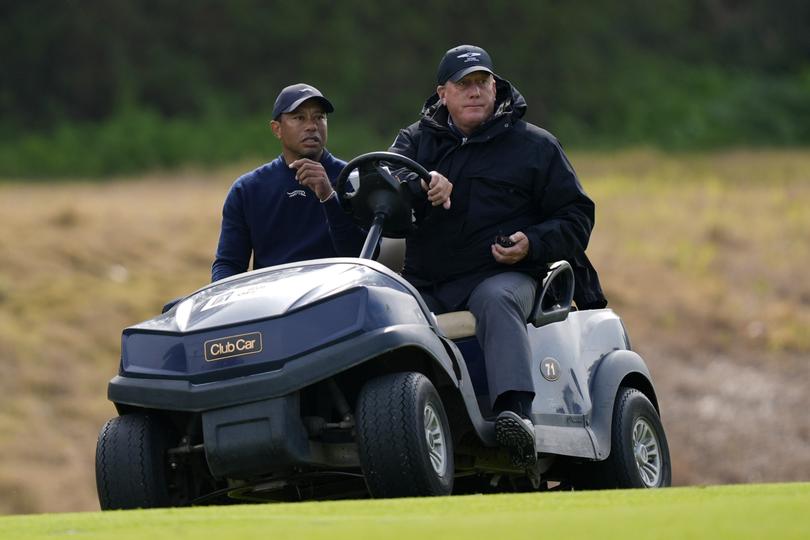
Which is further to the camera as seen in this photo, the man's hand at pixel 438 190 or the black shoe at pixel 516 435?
the man's hand at pixel 438 190

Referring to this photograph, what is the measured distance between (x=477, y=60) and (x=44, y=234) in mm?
16328

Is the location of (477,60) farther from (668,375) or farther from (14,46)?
(14,46)

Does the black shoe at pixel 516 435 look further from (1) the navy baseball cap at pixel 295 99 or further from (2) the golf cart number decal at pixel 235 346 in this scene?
(1) the navy baseball cap at pixel 295 99

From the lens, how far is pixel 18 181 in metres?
31.8

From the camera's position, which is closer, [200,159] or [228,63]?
[200,159]

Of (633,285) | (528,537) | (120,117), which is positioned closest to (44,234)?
(633,285)

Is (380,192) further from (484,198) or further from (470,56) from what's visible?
(470,56)

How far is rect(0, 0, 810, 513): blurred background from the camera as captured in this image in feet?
69.7

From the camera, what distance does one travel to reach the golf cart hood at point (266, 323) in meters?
6.41

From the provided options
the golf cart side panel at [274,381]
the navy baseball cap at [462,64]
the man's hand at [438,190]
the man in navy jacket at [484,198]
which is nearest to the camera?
the golf cart side panel at [274,381]

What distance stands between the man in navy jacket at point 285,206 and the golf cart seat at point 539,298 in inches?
11.1

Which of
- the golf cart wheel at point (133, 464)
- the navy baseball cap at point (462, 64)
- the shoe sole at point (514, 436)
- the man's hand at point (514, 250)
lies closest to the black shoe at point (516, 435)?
the shoe sole at point (514, 436)

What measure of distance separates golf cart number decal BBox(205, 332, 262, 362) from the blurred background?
1162 cm

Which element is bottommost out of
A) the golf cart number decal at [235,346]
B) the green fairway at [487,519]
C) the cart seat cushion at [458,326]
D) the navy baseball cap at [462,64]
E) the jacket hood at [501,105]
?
the green fairway at [487,519]
